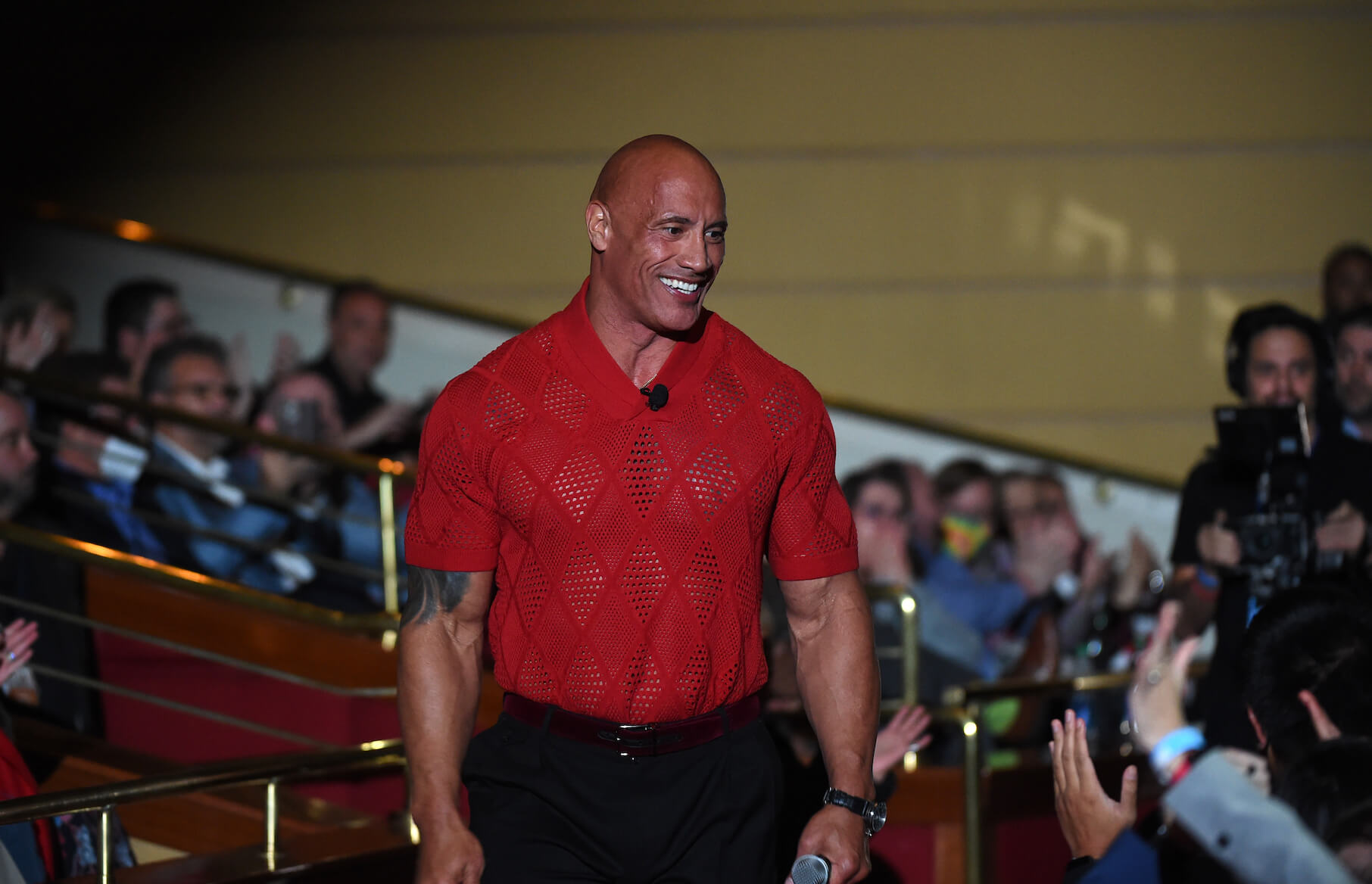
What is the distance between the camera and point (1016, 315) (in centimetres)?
661

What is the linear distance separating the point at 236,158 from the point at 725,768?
4.97 m

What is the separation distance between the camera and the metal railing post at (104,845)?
2.92 metres

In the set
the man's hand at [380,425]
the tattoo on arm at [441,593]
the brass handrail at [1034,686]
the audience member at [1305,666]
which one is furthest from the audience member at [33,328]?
the audience member at [1305,666]

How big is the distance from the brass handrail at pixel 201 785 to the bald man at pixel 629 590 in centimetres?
43

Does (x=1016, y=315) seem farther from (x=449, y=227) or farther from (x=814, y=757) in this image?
(x=814, y=757)

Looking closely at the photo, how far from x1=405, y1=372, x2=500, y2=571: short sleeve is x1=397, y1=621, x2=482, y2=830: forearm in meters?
0.12

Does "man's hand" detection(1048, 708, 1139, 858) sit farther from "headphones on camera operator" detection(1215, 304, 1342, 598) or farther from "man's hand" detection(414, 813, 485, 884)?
"headphones on camera operator" detection(1215, 304, 1342, 598)

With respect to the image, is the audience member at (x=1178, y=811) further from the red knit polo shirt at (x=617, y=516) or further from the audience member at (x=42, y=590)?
the audience member at (x=42, y=590)

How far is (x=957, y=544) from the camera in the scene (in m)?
6.04

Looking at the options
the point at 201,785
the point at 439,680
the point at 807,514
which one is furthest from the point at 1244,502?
the point at 201,785

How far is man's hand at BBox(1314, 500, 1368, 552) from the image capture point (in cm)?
368

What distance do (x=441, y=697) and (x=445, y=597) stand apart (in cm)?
16

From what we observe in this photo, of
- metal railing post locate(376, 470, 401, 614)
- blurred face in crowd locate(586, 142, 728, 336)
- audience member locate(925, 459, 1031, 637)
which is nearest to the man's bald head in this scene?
blurred face in crowd locate(586, 142, 728, 336)

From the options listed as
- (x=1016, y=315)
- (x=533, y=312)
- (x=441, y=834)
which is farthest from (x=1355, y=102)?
(x=441, y=834)
